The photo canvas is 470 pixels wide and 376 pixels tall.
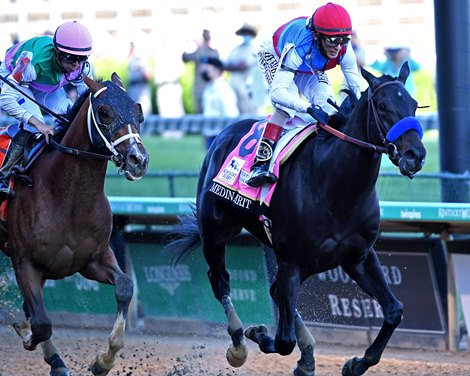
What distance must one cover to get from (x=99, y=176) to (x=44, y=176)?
36cm

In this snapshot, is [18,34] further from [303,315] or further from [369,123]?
[369,123]

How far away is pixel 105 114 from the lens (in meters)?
6.48

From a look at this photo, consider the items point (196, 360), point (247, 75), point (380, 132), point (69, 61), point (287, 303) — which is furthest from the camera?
point (247, 75)

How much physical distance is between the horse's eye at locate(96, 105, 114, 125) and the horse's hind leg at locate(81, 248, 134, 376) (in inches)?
35.7

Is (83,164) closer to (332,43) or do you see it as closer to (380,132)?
(332,43)

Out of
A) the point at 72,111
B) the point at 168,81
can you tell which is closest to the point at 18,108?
the point at 72,111

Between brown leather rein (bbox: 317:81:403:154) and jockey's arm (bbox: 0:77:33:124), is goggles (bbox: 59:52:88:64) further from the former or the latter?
brown leather rein (bbox: 317:81:403:154)

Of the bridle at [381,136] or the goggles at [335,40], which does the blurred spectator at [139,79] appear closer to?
the goggles at [335,40]

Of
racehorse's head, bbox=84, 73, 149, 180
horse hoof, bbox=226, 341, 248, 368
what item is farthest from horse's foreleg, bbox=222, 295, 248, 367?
racehorse's head, bbox=84, 73, 149, 180

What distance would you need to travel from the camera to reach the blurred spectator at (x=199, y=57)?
17.8 m

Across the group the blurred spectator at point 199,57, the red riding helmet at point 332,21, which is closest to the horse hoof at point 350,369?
the red riding helmet at point 332,21

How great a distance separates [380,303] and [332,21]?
1.66 m

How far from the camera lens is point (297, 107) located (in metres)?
6.84

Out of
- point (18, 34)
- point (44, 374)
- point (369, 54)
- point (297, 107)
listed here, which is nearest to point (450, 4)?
point (297, 107)
